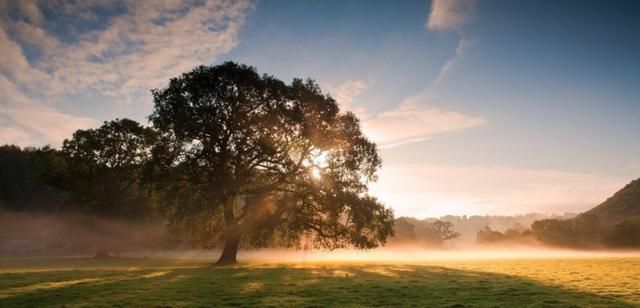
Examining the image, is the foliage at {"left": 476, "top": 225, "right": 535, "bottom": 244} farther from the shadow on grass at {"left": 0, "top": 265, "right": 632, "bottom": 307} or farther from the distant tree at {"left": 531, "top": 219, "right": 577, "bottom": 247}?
the shadow on grass at {"left": 0, "top": 265, "right": 632, "bottom": 307}

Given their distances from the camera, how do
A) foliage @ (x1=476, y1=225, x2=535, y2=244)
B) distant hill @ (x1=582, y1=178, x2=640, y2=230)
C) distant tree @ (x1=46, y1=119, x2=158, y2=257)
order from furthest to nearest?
distant hill @ (x1=582, y1=178, x2=640, y2=230) → foliage @ (x1=476, y1=225, x2=535, y2=244) → distant tree @ (x1=46, y1=119, x2=158, y2=257)

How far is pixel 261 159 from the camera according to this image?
126 ft

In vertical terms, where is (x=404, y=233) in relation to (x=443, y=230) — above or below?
below

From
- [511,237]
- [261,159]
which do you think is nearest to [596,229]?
[511,237]

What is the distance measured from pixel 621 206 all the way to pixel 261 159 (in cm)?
13661

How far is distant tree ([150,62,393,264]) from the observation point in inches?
1452

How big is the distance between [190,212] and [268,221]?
23.7ft

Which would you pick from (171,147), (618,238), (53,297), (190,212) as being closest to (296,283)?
(53,297)

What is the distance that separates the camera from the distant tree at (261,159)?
36875 millimetres

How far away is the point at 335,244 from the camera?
40219mm

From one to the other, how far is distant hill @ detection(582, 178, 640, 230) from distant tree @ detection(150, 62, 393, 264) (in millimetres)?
108461

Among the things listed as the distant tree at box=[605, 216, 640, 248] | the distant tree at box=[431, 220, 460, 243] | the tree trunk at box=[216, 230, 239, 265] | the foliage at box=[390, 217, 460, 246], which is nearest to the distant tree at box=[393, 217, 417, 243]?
the foliage at box=[390, 217, 460, 246]

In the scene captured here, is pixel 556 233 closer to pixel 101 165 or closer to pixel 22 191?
pixel 101 165

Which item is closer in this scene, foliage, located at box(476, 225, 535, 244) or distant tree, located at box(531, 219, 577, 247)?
distant tree, located at box(531, 219, 577, 247)
